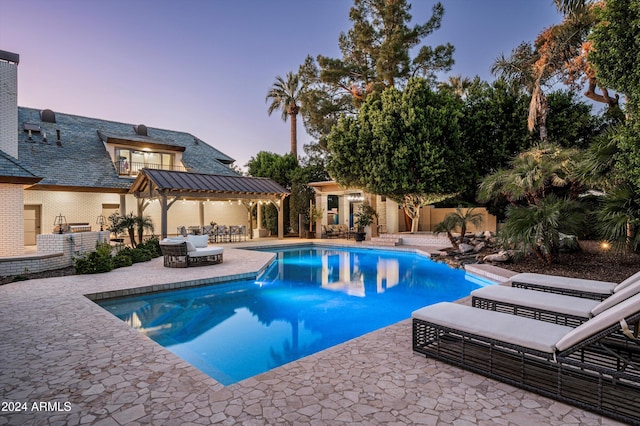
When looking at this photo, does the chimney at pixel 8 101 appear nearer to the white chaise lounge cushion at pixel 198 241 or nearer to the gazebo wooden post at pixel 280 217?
the white chaise lounge cushion at pixel 198 241

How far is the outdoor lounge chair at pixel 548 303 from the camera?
3631 millimetres

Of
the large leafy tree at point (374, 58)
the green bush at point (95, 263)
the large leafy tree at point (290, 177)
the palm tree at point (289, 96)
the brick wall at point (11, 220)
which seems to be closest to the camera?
the green bush at point (95, 263)

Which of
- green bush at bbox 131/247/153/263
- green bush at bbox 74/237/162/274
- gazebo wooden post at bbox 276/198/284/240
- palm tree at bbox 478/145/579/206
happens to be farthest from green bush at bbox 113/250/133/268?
palm tree at bbox 478/145/579/206

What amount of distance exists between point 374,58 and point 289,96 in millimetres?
9486

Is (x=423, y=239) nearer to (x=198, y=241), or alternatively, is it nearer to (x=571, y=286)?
(x=198, y=241)

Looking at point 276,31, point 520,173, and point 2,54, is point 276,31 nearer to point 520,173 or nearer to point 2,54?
point 2,54

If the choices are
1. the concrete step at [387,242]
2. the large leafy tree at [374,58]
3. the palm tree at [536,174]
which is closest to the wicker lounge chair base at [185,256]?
the concrete step at [387,242]

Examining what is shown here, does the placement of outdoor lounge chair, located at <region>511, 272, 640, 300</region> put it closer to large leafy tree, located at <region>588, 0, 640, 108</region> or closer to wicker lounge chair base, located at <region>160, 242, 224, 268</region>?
large leafy tree, located at <region>588, 0, 640, 108</region>

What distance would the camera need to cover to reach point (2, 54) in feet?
37.6

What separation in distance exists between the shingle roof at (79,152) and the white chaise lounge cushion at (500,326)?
18265 mm

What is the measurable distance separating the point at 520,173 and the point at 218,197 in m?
13.1

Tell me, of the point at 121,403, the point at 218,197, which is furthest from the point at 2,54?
the point at 121,403

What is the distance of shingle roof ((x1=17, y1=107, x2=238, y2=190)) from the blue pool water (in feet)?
40.9

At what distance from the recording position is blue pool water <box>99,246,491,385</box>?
5.04 m
